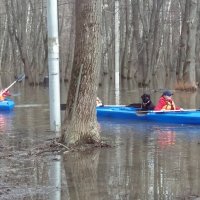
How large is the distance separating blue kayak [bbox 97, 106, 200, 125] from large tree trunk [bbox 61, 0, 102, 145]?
4.85 meters

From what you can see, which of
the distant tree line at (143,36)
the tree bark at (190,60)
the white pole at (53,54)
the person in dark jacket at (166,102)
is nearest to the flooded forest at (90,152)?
the white pole at (53,54)

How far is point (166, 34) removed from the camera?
55500mm

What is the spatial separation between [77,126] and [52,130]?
93.8 inches

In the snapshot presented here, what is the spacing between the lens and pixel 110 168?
824cm

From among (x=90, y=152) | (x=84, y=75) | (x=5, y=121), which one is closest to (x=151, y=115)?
(x=5, y=121)

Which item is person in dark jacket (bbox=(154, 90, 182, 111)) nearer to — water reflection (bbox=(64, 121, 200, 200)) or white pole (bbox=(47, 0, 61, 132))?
water reflection (bbox=(64, 121, 200, 200))

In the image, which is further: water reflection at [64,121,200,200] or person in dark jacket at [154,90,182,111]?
person in dark jacket at [154,90,182,111]

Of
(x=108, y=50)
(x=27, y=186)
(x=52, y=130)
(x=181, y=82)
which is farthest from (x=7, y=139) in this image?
(x=108, y=50)

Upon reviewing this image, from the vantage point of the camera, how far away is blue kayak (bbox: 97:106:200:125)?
14.2m

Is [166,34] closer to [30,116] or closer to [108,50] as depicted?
[108,50]

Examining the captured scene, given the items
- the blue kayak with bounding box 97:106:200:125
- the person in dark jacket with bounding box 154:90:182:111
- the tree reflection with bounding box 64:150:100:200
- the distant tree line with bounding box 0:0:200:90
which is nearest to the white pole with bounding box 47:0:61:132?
the tree reflection with bounding box 64:150:100:200

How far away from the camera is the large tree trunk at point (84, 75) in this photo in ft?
31.9

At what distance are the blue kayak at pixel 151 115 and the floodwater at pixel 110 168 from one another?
130 cm

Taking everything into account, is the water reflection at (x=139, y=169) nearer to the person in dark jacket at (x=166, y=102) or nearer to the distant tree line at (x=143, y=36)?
the person in dark jacket at (x=166, y=102)
